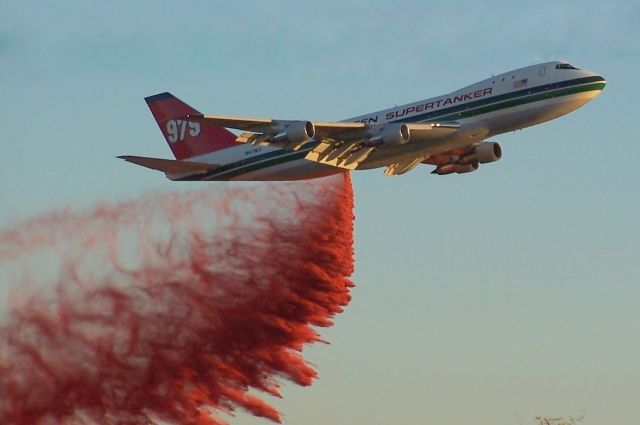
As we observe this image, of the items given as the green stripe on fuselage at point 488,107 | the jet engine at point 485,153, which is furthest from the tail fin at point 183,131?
the jet engine at point 485,153

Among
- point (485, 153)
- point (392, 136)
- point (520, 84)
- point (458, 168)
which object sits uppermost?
point (520, 84)

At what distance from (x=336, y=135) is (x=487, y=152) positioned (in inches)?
372

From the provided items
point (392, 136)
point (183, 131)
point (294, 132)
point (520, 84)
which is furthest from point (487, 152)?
point (183, 131)

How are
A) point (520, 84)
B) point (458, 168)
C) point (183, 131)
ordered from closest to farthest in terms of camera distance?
point (520, 84), point (458, 168), point (183, 131)

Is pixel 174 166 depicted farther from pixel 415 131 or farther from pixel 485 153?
pixel 485 153

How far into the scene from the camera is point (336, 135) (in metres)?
61.5

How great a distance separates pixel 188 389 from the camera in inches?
2018

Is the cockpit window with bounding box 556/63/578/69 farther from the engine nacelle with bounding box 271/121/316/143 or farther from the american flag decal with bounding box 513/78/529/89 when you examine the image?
the engine nacelle with bounding box 271/121/316/143

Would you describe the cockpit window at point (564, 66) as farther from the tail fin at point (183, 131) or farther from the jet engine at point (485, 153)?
the tail fin at point (183, 131)

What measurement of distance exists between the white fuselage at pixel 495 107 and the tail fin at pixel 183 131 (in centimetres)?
734

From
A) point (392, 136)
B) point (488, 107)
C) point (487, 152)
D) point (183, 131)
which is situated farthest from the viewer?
point (183, 131)

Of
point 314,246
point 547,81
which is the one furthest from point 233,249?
point 547,81

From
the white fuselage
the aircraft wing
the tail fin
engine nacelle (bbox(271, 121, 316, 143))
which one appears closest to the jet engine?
the white fuselage

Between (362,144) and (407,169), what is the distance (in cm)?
463
